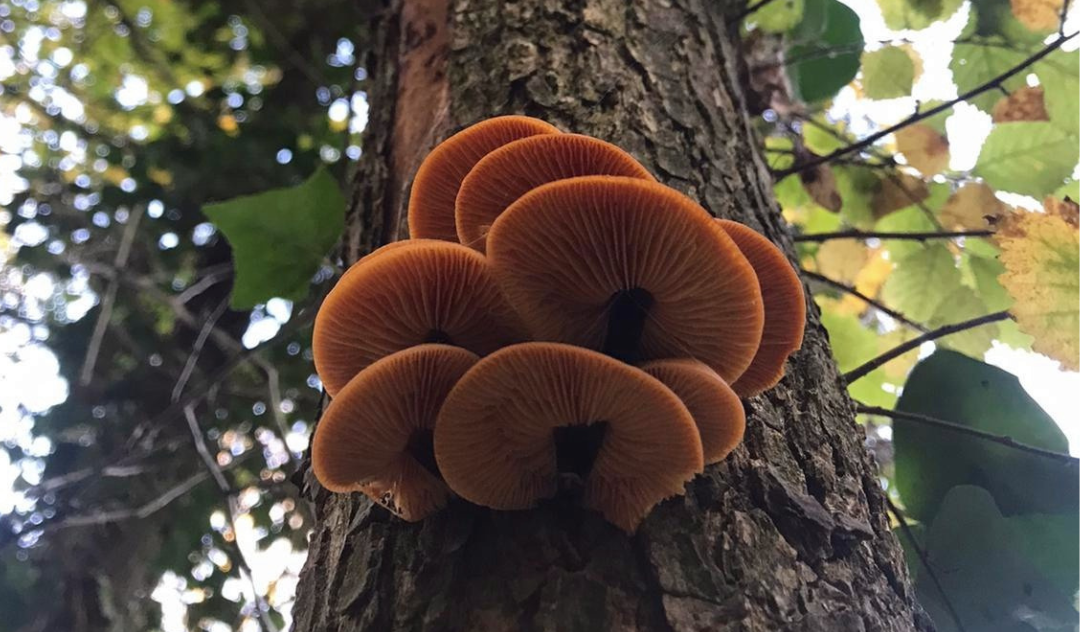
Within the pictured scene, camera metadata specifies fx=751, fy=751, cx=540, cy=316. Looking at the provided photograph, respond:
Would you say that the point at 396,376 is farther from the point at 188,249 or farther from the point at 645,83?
the point at 188,249

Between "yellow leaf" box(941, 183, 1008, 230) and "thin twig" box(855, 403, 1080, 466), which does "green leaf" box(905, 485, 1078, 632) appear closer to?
"thin twig" box(855, 403, 1080, 466)

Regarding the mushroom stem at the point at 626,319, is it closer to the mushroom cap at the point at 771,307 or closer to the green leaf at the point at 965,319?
the mushroom cap at the point at 771,307

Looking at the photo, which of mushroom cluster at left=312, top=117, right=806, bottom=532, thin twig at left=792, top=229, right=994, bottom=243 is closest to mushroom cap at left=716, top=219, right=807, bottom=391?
mushroom cluster at left=312, top=117, right=806, bottom=532

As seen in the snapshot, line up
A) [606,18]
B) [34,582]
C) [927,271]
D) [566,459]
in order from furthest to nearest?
[34,582] → [927,271] → [606,18] → [566,459]

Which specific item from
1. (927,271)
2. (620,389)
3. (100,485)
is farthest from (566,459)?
(100,485)

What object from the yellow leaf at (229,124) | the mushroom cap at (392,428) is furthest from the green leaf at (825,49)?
the yellow leaf at (229,124)

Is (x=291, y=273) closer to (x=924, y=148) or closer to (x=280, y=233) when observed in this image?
(x=280, y=233)
